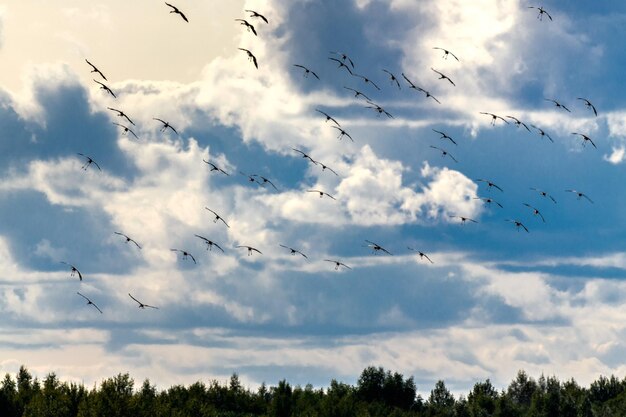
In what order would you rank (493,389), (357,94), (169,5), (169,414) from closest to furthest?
(169,5)
(357,94)
(169,414)
(493,389)

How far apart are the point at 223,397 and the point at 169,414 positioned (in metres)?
44.4

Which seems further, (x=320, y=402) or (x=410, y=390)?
(x=410, y=390)

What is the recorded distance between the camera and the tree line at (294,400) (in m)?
102

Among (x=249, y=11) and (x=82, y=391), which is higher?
(x=249, y=11)

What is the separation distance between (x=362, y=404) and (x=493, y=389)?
40.8m

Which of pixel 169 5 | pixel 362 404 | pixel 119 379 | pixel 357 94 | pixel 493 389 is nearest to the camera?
pixel 169 5

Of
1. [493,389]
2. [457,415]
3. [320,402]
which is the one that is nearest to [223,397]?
[320,402]

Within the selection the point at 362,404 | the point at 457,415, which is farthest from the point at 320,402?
the point at 457,415

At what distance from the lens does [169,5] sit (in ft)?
146

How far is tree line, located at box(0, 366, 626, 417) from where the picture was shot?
336ft

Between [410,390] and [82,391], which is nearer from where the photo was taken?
[82,391]

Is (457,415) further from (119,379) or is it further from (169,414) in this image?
(119,379)

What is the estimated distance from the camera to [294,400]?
522ft

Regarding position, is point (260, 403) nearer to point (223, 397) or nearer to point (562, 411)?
point (223, 397)
